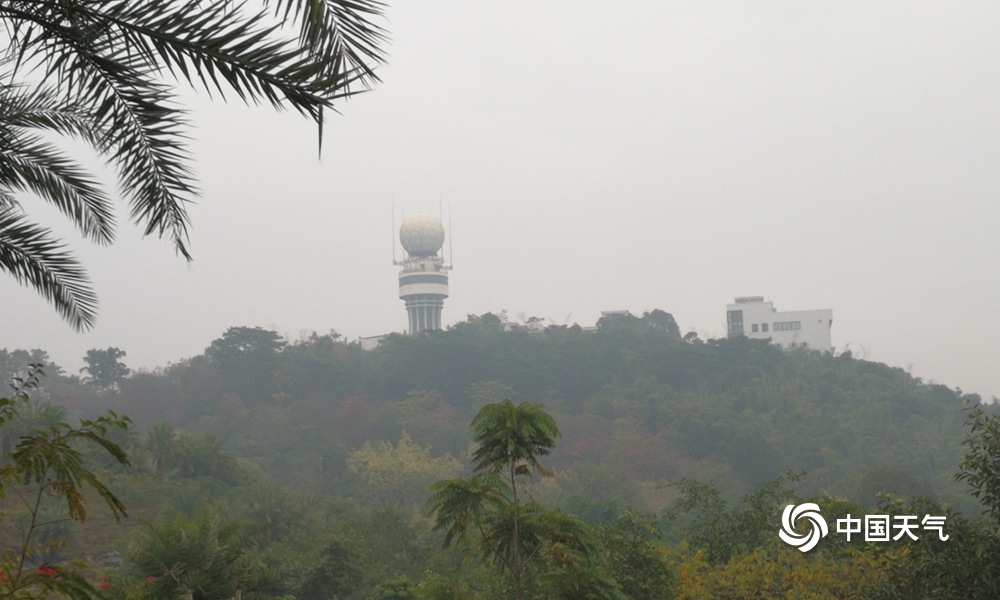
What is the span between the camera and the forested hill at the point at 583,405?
167 ft

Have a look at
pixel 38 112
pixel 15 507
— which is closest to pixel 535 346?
pixel 15 507

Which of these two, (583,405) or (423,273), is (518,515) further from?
(423,273)

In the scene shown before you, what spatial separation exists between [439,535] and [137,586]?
20.5 metres

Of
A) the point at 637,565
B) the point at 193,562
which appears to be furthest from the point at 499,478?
the point at 193,562

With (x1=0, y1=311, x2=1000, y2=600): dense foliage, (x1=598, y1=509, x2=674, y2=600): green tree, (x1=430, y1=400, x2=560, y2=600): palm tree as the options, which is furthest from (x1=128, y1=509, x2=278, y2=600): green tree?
(x1=598, y1=509, x2=674, y2=600): green tree

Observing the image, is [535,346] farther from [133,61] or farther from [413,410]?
[133,61]

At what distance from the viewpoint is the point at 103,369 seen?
215ft

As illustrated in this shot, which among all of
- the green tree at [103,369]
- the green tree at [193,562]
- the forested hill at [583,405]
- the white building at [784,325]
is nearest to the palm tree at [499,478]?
the green tree at [193,562]

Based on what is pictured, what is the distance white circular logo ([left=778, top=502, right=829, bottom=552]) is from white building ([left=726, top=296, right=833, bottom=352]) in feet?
238

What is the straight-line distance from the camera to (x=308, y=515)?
109ft

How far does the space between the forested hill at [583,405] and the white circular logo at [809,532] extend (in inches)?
1039

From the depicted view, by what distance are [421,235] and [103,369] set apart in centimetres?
2660

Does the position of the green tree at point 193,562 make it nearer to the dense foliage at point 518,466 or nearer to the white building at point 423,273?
the dense foliage at point 518,466

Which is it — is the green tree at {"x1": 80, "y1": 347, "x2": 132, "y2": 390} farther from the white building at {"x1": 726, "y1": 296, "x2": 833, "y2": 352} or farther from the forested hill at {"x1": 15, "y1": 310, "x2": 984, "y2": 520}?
the white building at {"x1": 726, "y1": 296, "x2": 833, "y2": 352}
